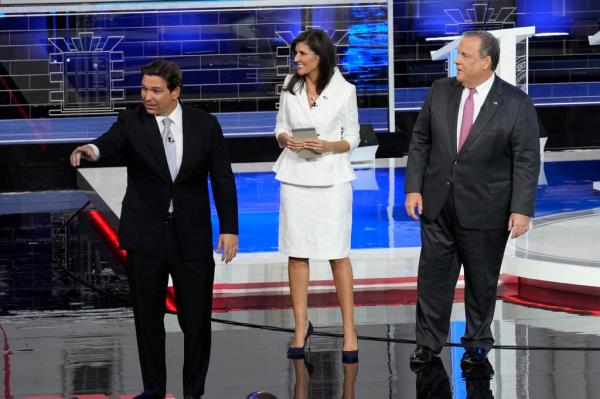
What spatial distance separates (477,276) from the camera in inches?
199

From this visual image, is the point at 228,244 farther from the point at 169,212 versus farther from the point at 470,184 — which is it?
the point at 470,184

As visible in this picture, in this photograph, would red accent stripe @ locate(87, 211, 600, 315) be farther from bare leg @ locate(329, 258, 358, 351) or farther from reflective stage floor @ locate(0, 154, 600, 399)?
bare leg @ locate(329, 258, 358, 351)

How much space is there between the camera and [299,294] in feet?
17.2

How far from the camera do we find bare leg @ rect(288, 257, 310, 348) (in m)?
5.23

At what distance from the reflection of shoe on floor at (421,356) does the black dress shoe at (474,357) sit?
137mm

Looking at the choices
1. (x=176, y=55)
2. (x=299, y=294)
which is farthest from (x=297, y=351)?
(x=176, y=55)

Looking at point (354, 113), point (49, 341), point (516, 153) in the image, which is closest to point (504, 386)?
point (516, 153)


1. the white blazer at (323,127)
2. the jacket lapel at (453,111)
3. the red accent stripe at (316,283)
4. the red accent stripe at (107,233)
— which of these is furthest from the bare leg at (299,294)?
the red accent stripe at (107,233)

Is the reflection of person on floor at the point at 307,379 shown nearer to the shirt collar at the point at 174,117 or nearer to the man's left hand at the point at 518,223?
the man's left hand at the point at 518,223

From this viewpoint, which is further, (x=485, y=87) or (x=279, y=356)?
(x=279, y=356)

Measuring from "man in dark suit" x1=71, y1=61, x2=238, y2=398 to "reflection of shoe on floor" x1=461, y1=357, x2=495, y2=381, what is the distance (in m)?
1.09

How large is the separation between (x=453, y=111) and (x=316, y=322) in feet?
4.85

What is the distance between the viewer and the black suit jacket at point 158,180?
433cm

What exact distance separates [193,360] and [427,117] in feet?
4.74
